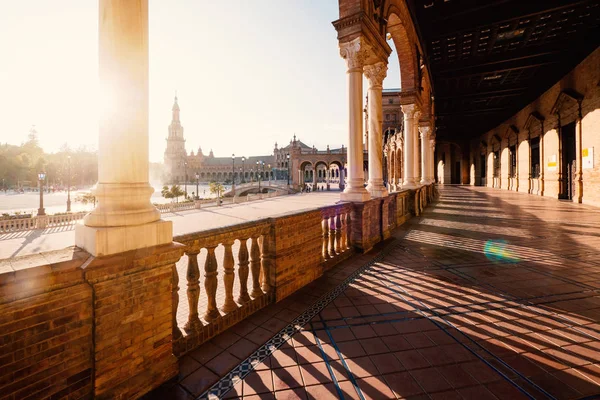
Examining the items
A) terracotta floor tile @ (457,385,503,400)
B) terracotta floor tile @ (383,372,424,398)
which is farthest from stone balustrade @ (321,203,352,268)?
terracotta floor tile @ (457,385,503,400)

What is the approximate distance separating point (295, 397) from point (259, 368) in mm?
487

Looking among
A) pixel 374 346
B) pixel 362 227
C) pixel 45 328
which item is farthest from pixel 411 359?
pixel 362 227

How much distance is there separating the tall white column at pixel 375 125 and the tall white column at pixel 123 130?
6433mm

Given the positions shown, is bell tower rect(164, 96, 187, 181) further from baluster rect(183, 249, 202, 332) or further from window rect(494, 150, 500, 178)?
baluster rect(183, 249, 202, 332)

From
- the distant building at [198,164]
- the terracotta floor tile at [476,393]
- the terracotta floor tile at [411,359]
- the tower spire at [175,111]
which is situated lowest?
the terracotta floor tile at [476,393]

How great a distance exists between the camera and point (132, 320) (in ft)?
7.57

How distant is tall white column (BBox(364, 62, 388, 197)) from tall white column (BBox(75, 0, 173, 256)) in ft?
21.1

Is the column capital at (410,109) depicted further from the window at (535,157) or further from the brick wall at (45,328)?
the window at (535,157)

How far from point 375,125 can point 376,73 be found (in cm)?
153

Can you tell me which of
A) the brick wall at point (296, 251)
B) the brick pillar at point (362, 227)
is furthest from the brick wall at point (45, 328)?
the brick pillar at point (362, 227)

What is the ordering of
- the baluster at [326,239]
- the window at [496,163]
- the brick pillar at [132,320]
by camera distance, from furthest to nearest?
the window at [496,163], the baluster at [326,239], the brick pillar at [132,320]

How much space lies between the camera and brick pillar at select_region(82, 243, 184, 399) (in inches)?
83.2

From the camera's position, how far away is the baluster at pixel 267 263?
3973 millimetres

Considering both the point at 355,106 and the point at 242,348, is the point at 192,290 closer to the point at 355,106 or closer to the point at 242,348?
the point at 242,348
